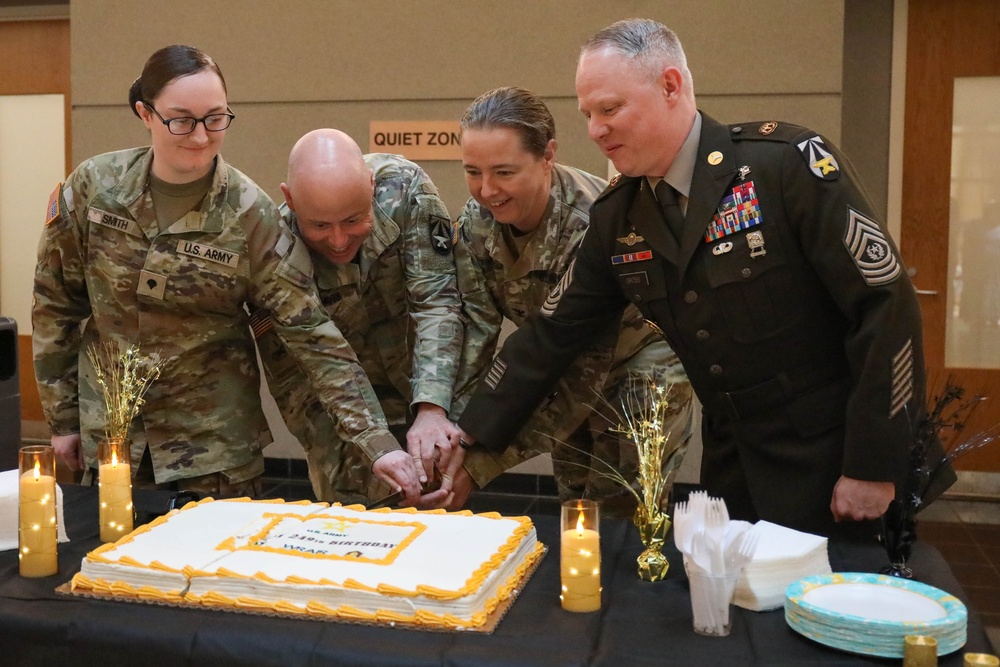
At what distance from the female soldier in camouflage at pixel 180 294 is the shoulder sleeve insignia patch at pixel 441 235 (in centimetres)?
38

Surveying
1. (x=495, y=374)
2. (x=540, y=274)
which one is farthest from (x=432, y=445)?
(x=540, y=274)

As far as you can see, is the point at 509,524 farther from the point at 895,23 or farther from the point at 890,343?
the point at 895,23

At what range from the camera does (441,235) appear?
254cm

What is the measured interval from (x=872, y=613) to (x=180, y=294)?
1.64 metres

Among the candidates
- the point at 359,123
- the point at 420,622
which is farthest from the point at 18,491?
the point at 359,123

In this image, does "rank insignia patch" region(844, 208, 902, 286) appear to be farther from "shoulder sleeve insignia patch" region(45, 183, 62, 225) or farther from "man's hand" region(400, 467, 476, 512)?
"shoulder sleeve insignia patch" region(45, 183, 62, 225)

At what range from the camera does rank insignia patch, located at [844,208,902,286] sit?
170 cm

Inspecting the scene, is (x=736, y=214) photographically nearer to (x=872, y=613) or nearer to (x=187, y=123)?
(x=872, y=613)

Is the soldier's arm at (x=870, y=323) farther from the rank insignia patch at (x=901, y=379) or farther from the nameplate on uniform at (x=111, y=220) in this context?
the nameplate on uniform at (x=111, y=220)

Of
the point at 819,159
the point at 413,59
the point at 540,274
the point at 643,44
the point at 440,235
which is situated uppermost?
the point at 413,59

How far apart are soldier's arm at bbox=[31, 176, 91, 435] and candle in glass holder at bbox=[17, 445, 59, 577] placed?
32.7 inches

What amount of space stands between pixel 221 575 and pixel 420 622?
32cm

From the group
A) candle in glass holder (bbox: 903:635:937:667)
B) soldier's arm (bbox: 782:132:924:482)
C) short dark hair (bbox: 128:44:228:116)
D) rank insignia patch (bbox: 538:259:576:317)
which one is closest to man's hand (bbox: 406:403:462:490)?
rank insignia patch (bbox: 538:259:576:317)

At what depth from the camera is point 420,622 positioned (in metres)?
1.27
